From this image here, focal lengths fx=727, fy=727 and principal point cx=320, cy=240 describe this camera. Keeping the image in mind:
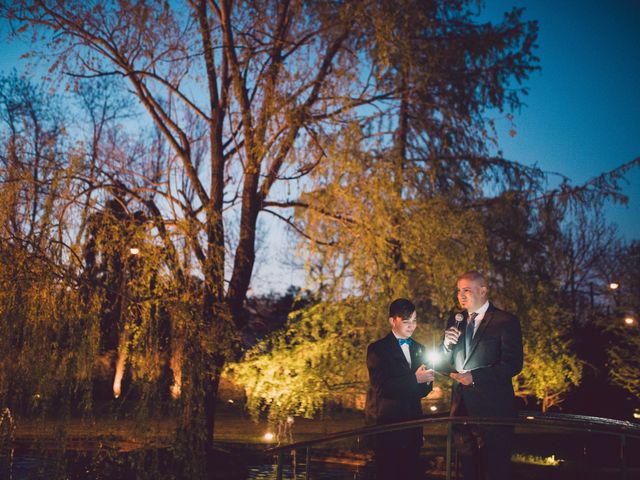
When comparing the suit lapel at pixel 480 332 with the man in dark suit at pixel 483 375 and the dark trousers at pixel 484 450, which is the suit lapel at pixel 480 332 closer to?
the man in dark suit at pixel 483 375

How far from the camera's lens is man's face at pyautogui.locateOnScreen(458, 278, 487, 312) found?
5156mm

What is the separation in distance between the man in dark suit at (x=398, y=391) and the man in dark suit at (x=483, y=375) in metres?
0.31

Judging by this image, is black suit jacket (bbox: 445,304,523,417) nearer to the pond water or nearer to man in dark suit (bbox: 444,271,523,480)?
man in dark suit (bbox: 444,271,523,480)

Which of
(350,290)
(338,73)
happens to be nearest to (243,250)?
(350,290)

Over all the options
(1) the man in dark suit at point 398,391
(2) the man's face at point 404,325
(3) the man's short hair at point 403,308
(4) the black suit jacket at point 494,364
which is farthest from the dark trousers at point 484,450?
(3) the man's short hair at point 403,308

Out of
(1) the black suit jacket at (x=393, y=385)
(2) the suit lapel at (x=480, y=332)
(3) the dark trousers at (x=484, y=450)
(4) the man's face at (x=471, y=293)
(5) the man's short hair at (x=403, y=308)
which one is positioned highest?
(4) the man's face at (x=471, y=293)

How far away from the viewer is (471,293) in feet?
16.9

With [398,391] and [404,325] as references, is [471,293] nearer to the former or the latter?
[404,325]

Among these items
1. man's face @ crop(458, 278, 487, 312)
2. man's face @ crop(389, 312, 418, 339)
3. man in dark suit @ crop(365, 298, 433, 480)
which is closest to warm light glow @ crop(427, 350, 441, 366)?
man in dark suit @ crop(365, 298, 433, 480)

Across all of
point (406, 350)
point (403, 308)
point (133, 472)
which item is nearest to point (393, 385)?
point (406, 350)

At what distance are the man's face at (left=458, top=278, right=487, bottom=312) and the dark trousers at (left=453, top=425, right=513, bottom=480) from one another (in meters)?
0.85

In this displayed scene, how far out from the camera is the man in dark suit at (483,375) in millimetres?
4941

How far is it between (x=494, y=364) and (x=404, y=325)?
0.73m

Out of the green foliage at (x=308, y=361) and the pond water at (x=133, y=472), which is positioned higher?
the green foliage at (x=308, y=361)
